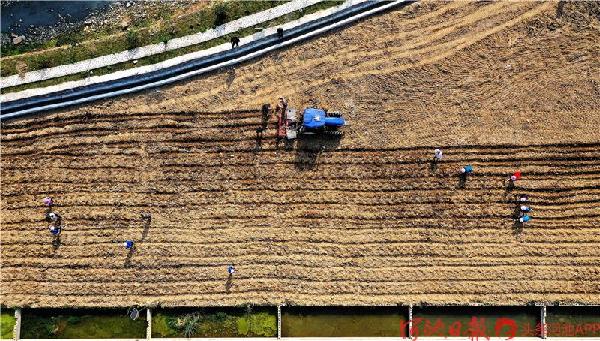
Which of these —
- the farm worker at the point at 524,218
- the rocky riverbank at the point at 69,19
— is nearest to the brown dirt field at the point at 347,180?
the farm worker at the point at 524,218

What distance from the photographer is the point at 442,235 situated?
18.0 m

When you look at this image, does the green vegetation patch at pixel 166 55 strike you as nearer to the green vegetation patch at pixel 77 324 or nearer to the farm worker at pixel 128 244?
the farm worker at pixel 128 244

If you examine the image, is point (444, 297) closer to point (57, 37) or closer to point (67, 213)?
point (67, 213)

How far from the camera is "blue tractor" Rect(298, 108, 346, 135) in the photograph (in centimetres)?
1755

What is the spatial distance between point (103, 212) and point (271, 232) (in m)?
5.77

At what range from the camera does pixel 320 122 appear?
1753 centimetres

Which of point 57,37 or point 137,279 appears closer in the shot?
point 137,279

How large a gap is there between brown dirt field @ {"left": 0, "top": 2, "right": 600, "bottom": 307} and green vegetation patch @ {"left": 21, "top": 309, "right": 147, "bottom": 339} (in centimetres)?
52

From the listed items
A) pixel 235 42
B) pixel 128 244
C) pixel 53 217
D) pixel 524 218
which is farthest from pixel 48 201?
pixel 524 218

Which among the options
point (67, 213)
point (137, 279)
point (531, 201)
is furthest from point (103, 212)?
point (531, 201)

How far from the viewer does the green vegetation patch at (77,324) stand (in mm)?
18000

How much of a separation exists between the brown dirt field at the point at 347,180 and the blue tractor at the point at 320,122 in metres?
0.43

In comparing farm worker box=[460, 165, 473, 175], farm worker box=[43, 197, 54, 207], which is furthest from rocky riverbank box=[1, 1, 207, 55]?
farm worker box=[460, 165, 473, 175]

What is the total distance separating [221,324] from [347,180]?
6518mm
